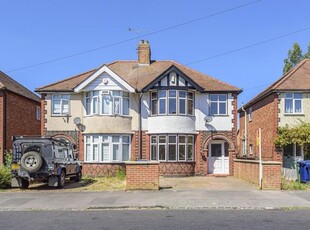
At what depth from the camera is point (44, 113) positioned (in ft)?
85.6


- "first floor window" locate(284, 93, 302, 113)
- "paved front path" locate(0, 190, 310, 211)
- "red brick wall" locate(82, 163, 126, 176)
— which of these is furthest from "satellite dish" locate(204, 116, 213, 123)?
"paved front path" locate(0, 190, 310, 211)

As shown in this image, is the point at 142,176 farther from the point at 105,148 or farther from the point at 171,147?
the point at 105,148

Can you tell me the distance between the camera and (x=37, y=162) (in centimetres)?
1722

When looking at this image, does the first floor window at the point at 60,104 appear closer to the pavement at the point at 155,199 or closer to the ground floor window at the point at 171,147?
the ground floor window at the point at 171,147

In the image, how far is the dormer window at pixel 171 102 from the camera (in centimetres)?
2527

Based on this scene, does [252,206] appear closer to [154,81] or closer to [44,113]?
[154,81]

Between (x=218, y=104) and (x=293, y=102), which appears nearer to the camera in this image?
(x=293, y=102)

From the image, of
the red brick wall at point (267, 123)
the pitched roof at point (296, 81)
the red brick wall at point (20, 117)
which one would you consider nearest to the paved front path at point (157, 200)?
the red brick wall at point (267, 123)

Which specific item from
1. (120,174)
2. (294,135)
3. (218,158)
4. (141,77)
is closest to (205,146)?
(218,158)

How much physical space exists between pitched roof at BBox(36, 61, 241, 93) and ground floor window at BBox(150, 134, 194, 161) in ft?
10.9

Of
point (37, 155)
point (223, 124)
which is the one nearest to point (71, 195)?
point (37, 155)

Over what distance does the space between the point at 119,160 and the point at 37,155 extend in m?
8.53

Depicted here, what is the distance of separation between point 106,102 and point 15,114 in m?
6.95

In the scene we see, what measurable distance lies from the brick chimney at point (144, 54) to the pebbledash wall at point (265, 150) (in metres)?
8.19
